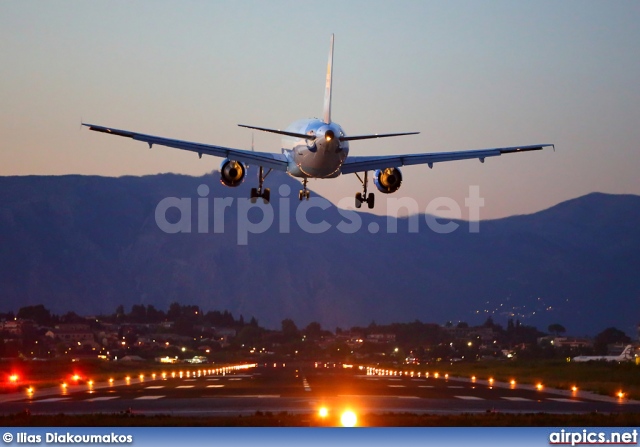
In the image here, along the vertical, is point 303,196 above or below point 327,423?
above

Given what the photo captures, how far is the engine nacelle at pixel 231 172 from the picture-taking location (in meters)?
71.9

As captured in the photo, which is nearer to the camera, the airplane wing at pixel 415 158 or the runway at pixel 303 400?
the runway at pixel 303 400

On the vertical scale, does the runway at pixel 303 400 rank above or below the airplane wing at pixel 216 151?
below

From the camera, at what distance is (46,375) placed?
5044 inches

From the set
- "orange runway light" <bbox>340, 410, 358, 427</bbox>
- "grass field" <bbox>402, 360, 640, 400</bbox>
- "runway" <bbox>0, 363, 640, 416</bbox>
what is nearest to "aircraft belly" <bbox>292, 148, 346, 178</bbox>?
"runway" <bbox>0, 363, 640, 416</bbox>

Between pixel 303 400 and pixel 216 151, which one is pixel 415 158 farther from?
pixel 303 400

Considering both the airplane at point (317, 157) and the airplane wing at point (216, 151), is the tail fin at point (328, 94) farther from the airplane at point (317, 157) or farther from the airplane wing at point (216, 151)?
the airplane wing at point (216, 151)

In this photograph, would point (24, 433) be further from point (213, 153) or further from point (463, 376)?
point (463, 376)

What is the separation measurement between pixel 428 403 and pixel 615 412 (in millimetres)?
13134

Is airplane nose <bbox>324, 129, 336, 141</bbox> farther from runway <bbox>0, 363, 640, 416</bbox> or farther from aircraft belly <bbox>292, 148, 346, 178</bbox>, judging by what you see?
Result: runway <bbox>0, 363, 640, 416</bbox>

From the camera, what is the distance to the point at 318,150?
6850 cm

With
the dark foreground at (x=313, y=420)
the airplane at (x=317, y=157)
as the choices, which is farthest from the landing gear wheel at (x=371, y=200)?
the dark foreground at (x=313, y=420)

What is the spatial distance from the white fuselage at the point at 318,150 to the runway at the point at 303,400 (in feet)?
49.1

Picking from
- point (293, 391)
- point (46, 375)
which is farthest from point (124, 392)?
point (46, 375)
